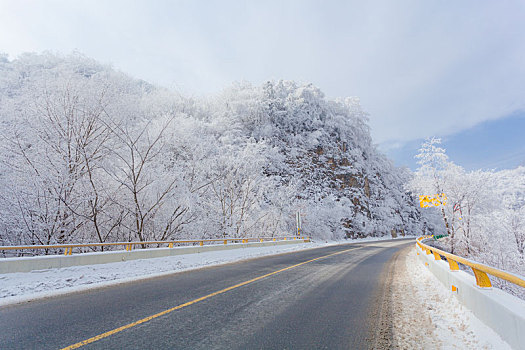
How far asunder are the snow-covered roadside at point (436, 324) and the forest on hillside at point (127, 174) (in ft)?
50.7

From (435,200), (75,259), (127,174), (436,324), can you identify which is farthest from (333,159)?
(436,324)

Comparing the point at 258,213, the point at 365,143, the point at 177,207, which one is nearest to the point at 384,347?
the point at 177,207

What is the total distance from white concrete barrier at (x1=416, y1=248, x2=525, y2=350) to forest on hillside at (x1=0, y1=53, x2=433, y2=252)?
53.9 ft

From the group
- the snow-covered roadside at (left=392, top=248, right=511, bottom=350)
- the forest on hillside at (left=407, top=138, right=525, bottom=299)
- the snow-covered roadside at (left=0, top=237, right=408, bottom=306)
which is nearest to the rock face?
the forest on hillside at (left=407, top=138, right=525, bottom=299)

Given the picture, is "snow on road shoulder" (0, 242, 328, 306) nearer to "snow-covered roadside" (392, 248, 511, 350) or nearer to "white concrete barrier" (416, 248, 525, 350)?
"snow-covered roadside" (392, 248, 511, 350)

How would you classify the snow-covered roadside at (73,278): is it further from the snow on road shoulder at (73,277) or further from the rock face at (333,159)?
the rock face at (333,159)

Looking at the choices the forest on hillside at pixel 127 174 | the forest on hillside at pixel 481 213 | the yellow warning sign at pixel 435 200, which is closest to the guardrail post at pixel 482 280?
the forest on hillside at pixel 127 174

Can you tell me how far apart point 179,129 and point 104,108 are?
20.3 feet

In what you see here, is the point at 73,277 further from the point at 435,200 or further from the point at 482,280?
the point at 435,200

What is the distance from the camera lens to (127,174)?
17.6 metres

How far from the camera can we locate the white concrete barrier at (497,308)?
8.95 feet

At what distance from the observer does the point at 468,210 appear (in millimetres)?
28344

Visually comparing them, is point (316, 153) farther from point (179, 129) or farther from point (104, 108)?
point (104, 108)

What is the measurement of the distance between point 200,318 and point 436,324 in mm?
3853
